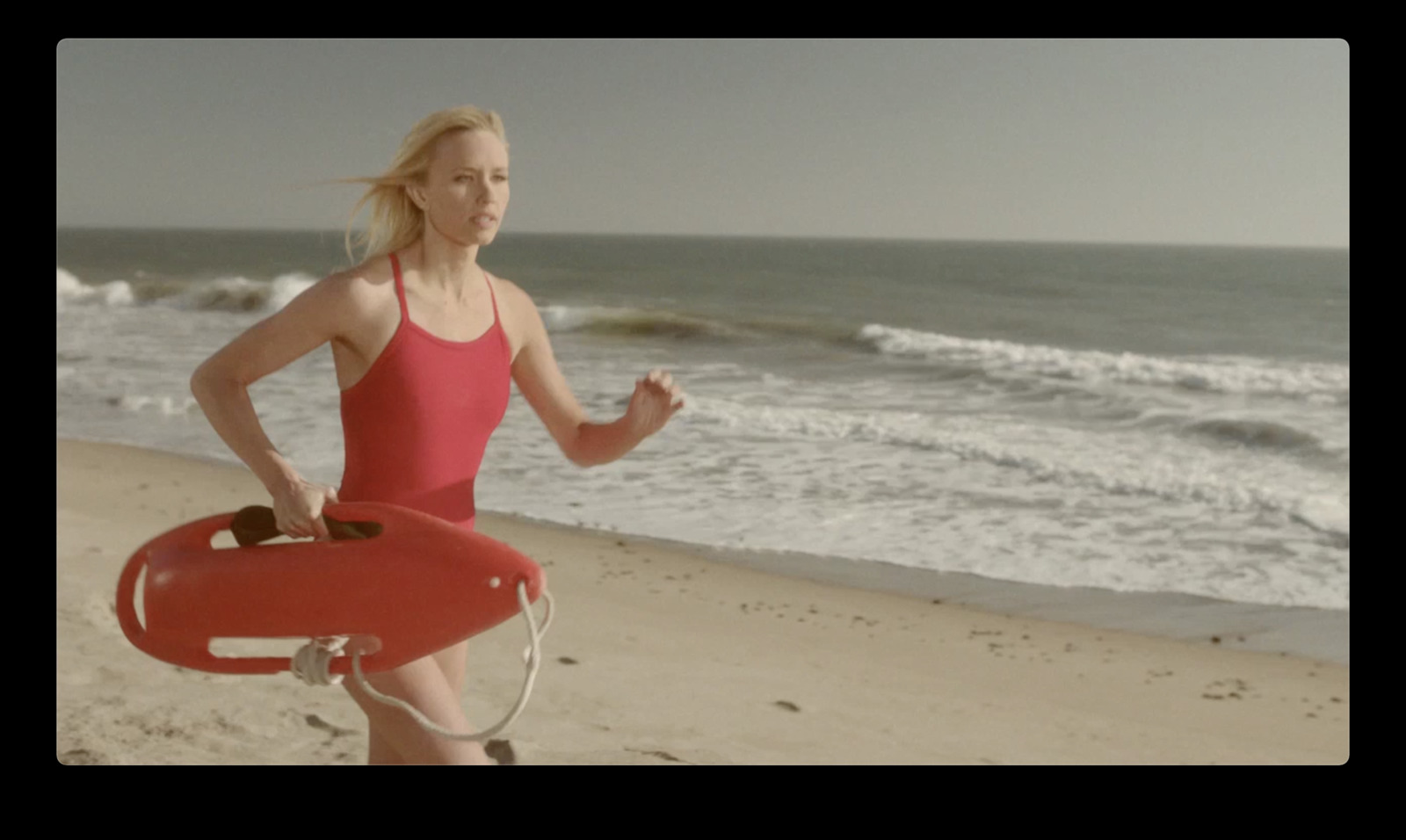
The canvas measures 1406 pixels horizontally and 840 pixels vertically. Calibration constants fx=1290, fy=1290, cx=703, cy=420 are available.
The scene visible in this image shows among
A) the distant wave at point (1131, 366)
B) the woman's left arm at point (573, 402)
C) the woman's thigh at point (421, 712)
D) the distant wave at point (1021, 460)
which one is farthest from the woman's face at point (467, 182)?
the distant wave at point (1131, 366)

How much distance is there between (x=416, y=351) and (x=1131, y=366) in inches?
525

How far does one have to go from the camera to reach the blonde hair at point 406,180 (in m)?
1.54

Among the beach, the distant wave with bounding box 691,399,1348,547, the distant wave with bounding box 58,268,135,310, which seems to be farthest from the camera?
the distant wave with bounding box 58,268,135,310

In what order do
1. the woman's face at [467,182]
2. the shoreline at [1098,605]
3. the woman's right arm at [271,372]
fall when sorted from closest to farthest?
the woman's right arm at [271,372]
the woman's face at [467,182]
the shoreline at [1098,605]

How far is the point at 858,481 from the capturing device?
6969 millimetres

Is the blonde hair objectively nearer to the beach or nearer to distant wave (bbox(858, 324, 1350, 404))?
the beach

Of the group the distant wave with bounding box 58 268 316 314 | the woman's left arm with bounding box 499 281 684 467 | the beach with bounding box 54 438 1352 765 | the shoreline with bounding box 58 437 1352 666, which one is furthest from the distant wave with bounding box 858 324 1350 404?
the woman's left arm with bounding box 499 281 684 467

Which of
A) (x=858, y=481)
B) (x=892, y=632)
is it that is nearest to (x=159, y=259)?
(x=858, y=481)

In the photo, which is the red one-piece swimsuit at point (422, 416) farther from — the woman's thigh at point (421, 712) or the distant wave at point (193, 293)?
the distant wave at point (193, 293)

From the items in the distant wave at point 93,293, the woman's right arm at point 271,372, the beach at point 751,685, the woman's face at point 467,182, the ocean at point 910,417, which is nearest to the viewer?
the woman's right arm at point 271,372

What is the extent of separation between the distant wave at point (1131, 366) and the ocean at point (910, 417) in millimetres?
68

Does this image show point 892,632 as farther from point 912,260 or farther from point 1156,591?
point 912,260

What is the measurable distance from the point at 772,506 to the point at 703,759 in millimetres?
3046

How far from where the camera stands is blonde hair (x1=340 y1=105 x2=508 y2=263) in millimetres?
1543
